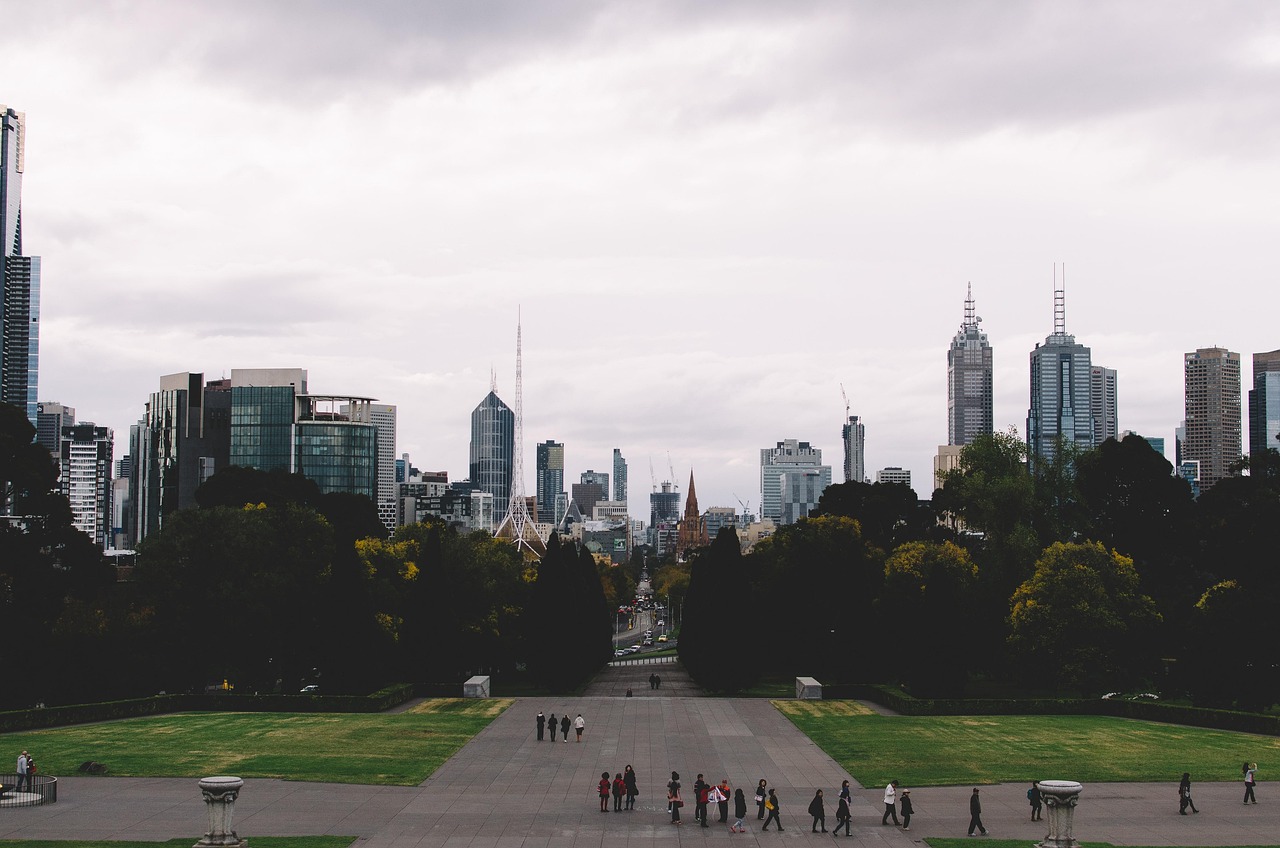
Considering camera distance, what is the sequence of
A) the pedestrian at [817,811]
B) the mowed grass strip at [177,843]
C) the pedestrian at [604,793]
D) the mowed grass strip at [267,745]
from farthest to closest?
the mowed grass strip at [267,745] → the pedestrian at [604,793] → the pedestrian at [817,811] → the mowed grass strip at [177,843]

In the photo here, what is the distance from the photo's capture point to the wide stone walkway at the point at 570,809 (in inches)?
1385

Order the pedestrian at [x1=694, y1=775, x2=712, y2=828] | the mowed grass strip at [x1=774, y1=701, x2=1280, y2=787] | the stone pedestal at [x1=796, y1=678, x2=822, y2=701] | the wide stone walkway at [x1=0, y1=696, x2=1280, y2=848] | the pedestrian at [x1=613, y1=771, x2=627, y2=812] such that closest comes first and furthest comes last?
1. the wide stone walkway at [x1=0, y1=696, x2=1280, y2=848]
2. the pedestrian at [x1=694, y1=775, x2=712, y2=828]
3. the pedestrian at [x1=613, y1=771, x2=627, y2=812]
4. the mowed grass strip at [x1=774, y1=701, x2=1280, y2=787]
5. the stone pedestal at [x1=796, y1=678, x2=822, y2=701]

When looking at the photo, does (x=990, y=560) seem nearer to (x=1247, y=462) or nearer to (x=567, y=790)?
(x=1247, y=462)

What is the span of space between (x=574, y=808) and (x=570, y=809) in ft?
0.64

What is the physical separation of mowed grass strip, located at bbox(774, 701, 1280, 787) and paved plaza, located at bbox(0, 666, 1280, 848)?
1.25 metres

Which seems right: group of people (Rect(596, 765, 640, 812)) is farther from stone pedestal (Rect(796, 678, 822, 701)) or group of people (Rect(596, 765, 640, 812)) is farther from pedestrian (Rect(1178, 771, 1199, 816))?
stone pedestal (Rect(796, 678, 822, 701))

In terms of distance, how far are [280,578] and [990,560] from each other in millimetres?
46398

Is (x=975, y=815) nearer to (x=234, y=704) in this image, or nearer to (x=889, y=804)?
(x=889, y=804)

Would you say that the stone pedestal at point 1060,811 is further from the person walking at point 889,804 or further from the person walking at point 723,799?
the person walking at point 723,799

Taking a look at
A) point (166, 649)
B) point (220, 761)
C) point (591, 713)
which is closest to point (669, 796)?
point (220, 761)

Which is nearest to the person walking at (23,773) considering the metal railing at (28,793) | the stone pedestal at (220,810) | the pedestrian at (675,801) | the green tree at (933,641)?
the metal railing at (28,793)

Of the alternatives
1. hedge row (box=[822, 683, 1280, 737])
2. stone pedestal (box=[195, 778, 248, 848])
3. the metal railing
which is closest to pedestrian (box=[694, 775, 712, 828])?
stone pedestal (box=[195, 778, 248, 848])

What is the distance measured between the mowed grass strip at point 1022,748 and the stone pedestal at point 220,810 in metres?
21.5

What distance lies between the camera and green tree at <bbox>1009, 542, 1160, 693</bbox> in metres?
68.8
